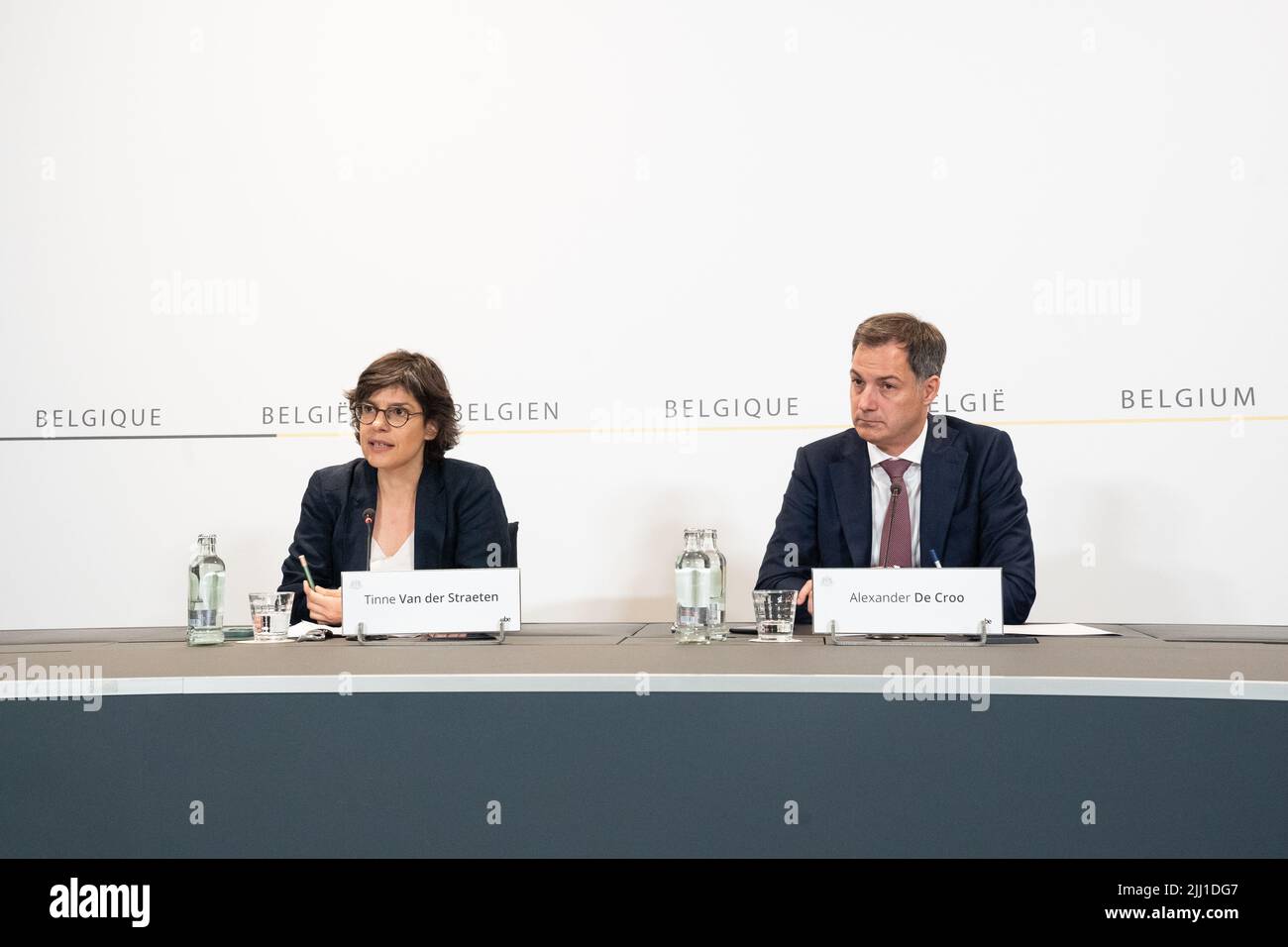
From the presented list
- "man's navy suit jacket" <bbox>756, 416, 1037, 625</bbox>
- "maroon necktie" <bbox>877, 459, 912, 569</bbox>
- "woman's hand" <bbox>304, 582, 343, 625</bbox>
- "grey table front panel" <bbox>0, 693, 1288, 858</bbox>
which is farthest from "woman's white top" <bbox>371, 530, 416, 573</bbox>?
"grey table front panel" <bbox>0, 693, 1288, 858</bbox>

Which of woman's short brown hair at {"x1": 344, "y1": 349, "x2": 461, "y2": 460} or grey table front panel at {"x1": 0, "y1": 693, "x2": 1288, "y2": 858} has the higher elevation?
woman's short brown hair at {"x1": 344, "y1": 349, "x2": 461, "y2": 460}

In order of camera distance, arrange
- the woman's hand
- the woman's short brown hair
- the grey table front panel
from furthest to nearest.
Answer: the woman's short brown hair, the woman's hand, the grey table front panel

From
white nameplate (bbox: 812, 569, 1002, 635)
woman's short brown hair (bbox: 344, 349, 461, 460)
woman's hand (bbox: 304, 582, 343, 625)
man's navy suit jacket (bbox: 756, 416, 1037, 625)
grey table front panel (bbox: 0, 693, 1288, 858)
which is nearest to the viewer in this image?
grey table front panel (bbox: 0, 693, 1288, 858)

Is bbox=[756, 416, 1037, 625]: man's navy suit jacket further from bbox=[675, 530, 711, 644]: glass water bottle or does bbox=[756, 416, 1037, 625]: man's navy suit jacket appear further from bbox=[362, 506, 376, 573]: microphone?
bbox=[362, 506, 376, 573]: microphone

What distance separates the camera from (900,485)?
2469 mm

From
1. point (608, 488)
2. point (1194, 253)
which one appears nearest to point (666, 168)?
point (608, 488)

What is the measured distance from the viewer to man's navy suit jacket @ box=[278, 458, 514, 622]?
251cm

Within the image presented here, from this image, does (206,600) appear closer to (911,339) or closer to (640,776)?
(640,776)

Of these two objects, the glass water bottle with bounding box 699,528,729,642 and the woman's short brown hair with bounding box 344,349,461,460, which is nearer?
the glass water bottle with bounding box 699,528,729,642

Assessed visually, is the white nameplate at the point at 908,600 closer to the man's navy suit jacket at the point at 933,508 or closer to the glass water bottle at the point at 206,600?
the man's navy suit jacket at the point at 933,508

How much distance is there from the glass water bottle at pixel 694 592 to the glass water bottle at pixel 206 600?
75 centimetres

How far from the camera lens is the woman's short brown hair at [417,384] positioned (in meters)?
2.53

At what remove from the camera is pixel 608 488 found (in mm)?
3395

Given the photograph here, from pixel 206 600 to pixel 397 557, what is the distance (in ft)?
2.31
